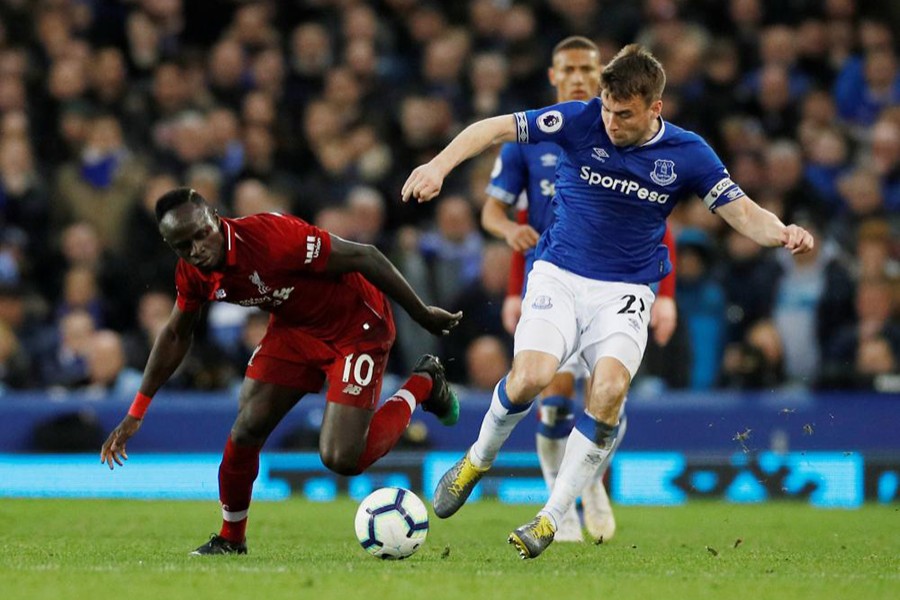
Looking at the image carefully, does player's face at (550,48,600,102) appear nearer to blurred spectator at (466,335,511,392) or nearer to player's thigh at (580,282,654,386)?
player's thigh at (580,282,654,386)

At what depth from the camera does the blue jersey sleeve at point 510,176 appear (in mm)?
9852

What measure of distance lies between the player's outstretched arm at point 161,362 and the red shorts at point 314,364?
0.44m

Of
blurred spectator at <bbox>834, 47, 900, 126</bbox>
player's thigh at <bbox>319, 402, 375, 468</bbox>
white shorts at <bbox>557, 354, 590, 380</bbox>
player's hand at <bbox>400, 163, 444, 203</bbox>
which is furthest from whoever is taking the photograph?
blurred spectator at <bbox>834, 47, 900, 126</bbox>

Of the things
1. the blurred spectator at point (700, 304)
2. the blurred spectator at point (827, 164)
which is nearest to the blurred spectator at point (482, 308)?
the blurred spectator at point (700, 304)

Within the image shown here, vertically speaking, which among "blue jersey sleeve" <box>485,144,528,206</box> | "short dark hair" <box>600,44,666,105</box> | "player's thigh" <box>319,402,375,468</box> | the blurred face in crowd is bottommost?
"player's thigh" <box>319,402,375,468</box>

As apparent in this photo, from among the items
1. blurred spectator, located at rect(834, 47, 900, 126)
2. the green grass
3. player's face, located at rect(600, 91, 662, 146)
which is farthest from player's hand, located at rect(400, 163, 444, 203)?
blurred spectator, located at rect(834, 47, 900, 126)

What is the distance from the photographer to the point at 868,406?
13055mm

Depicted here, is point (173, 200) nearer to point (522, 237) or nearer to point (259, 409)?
point (259, 409)

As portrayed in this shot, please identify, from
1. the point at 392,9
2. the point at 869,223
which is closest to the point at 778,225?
the point at 869,223

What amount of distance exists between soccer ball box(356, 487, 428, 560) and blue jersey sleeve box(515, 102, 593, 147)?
6.39ft

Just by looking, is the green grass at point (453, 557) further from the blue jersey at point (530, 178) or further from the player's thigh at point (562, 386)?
the blue jersey at point (530, 178)

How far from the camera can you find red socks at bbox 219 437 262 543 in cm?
834

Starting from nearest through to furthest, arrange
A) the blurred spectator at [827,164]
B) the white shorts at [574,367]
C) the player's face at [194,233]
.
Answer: the player's face at [194,233] → the white shorts at [574,367] → the blurred spectator at [827,164]

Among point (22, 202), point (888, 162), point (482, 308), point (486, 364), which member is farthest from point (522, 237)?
point (22, 202)
